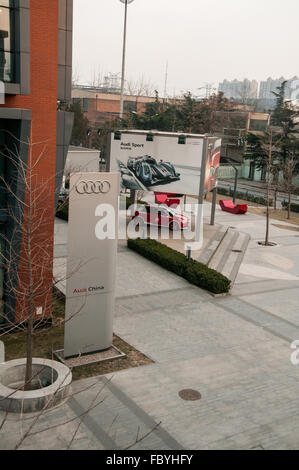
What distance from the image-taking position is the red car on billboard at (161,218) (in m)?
26.2

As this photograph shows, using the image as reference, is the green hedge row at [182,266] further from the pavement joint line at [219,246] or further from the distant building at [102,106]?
the distant building at [102,106]

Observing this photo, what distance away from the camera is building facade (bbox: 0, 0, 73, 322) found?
36.8 ft

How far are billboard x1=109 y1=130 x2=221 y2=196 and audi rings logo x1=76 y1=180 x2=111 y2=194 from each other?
12165 millimetres

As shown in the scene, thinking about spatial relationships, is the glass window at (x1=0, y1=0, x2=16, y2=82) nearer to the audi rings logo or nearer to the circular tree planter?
the audi rings logo

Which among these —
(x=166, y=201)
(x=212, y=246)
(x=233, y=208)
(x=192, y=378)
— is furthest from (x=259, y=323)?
(x=233, y=208)

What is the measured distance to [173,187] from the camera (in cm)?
2394

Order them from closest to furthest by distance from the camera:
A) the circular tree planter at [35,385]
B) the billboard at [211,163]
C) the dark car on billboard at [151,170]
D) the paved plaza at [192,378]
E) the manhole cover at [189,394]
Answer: the paved plaza at [192,378] → the circular tree planter at [35,385] → the manhole cover at [189,394] → the billboard at [211,163] → the dark car on billboard at [151,170]

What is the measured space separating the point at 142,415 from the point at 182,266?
9.63 m

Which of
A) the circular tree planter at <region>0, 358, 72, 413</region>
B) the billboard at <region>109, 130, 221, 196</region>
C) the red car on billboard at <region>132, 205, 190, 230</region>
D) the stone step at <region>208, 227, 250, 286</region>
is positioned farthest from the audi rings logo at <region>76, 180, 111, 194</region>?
the red car on billboard at <region>132, 205, 190, 230</region>

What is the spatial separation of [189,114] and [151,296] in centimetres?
4898

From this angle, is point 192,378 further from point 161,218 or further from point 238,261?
point 161,218

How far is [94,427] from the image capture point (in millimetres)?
9273

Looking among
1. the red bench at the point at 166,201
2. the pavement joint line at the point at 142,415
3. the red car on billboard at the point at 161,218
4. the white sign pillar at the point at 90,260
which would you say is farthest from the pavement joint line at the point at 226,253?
the pavement joint line at the point at 142,415

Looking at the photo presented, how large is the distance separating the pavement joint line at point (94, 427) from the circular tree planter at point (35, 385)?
0.94 ft
